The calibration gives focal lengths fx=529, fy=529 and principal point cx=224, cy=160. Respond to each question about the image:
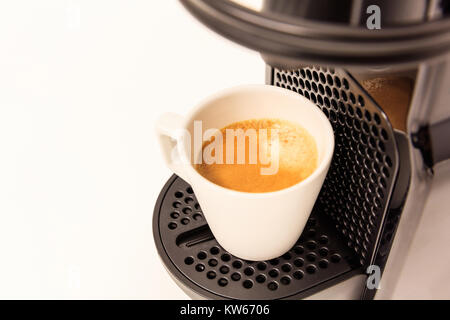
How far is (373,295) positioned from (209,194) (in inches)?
4.8

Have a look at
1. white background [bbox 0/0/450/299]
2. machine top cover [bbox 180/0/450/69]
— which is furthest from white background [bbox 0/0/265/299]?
machine top cover [bbox 180/0/450/69]

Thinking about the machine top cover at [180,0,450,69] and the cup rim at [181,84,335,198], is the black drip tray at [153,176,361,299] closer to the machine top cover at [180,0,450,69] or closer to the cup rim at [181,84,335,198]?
the cup rim at [181,84,335,198]

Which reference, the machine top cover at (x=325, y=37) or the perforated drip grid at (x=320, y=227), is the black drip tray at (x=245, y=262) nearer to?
the perforated drip grid at (x=320, y=227)

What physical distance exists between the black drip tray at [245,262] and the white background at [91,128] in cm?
4

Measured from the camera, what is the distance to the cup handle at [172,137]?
297 millimetres

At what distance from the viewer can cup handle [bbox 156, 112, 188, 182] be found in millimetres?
297

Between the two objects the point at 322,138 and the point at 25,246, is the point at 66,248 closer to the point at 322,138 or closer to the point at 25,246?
the point at 25,246

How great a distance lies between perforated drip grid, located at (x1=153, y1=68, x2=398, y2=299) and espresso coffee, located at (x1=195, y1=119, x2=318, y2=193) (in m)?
0.02

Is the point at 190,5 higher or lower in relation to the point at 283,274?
higher

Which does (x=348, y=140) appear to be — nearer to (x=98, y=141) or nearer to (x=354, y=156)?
(x=354, y=156)

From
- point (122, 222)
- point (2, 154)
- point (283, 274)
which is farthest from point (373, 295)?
point (2, 154)

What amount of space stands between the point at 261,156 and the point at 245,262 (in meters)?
0.07

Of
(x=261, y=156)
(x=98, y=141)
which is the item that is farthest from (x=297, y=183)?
(x=98, y=141)

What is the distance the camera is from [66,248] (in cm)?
38
